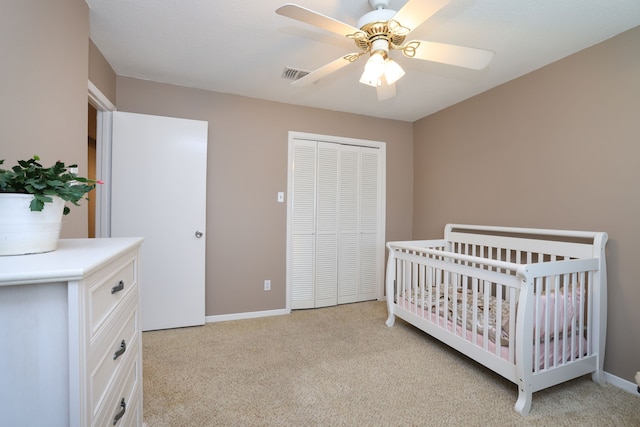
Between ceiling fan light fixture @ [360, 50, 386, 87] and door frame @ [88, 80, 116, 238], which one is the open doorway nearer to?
door frame @ [88, 80, 116, 238]

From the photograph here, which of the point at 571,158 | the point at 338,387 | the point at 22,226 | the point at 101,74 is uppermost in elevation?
the point at 101,74

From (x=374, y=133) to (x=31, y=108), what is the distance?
2990 millimetres

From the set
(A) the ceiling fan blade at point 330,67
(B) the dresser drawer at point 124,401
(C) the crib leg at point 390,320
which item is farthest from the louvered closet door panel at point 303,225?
(B) the dresser drawer at point 124,401

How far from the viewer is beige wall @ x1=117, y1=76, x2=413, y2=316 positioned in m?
2.76

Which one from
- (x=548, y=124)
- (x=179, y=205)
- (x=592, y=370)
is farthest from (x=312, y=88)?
(x=592, y=370)

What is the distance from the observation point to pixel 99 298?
784 millimetres

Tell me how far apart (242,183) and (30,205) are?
217 cm

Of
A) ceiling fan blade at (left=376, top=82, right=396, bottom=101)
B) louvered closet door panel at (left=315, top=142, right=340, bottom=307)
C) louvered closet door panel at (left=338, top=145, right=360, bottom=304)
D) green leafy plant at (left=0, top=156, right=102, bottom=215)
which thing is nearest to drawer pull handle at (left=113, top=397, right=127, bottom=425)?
green leafy plant at (left=0, top=156, right=102, bottom=215)

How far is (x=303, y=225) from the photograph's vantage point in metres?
3.17

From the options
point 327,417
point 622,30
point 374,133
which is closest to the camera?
point 327,417

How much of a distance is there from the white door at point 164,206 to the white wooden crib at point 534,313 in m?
2.05

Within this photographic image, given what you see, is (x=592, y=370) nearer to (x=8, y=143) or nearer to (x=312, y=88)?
(x=312, y=88)

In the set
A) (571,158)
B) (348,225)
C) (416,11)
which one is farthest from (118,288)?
(571,158)

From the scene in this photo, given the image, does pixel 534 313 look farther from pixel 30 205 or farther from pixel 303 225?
pixel 30 205
